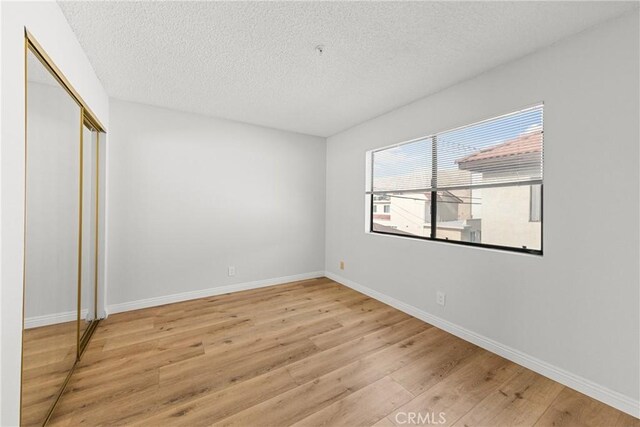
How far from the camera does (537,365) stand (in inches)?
73.3

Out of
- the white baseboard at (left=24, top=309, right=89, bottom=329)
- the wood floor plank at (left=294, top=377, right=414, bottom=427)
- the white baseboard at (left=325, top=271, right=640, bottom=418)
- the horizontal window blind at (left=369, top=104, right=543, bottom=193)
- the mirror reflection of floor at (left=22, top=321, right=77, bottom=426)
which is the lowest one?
the wood floor plank at (left=294, top=377, right=414, bottom=427)

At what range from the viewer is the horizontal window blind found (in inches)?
78.5

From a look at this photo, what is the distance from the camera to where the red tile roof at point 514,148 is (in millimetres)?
1967

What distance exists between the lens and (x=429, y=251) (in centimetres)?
265

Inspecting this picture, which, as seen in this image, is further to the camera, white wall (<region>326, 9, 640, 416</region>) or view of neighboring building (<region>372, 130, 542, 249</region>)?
view of neighboring building (<region>372, 130, 542, 249</region>)

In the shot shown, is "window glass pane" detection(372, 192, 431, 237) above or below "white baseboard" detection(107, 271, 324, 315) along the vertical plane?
above

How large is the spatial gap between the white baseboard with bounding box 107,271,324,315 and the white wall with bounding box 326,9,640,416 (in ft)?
7.59

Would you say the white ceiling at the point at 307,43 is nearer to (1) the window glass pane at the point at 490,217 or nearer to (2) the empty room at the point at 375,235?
(2) the empty room at the point at 375,235

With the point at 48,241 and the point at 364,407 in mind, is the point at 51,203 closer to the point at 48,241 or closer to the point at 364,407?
the point at 48,241

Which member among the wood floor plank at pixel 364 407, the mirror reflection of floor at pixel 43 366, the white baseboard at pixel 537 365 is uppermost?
the mirror reflection of floor at pixel 43 366

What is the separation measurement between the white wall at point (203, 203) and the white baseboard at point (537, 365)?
6.65 feet

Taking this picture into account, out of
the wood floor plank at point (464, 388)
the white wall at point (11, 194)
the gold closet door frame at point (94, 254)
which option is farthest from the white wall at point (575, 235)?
the gold closet door frame at point (94, 254)

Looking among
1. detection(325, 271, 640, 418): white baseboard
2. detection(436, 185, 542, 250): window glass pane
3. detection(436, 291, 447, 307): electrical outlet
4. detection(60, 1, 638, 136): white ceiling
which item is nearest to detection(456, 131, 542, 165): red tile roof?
detection(436, 185, 542, 250): window glass pane

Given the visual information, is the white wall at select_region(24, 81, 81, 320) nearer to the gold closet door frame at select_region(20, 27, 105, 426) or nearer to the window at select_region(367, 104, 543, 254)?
the gold closet door frame at select_region(20, 27, 105, 426)
